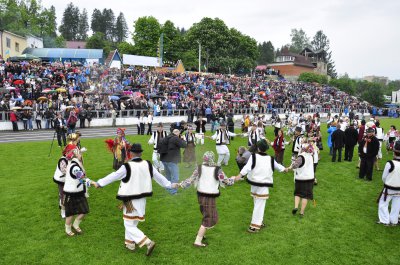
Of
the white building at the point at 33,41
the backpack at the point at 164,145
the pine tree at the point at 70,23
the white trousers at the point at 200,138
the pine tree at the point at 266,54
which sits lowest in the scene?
the white trousers at the point at 200,138

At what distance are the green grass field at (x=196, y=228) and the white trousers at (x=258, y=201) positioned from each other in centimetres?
30

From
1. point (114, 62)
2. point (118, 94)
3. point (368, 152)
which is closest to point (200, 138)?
point (368, 152)

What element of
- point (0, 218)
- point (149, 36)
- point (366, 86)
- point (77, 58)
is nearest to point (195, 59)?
point (149, 36)

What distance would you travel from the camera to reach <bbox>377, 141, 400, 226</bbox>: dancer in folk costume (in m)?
Answer: 8.92

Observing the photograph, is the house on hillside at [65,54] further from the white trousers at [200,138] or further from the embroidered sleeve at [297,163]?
the embroidered sleeve at [297,163]

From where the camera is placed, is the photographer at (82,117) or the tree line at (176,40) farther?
the tree line at (176,40)

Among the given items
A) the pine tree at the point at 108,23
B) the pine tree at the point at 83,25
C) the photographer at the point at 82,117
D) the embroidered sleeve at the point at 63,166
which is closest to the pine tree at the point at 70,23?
the pine tree at the point at 83,25

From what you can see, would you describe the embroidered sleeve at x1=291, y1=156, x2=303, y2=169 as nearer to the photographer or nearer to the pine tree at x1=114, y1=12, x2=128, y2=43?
the photographer

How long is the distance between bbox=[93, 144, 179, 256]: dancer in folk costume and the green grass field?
499 millimetres

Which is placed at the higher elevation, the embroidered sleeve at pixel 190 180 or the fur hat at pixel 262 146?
the fur hat at pixel 262 146

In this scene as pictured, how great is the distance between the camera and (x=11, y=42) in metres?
51.7

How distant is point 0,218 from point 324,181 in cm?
1095

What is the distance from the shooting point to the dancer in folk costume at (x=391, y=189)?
29.3ft

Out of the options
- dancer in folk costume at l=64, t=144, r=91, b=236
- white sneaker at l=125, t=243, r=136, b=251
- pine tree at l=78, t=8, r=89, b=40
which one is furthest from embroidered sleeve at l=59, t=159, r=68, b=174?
pine tree at l=78, t=8, r=89, b=40
